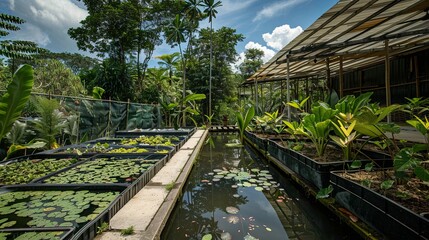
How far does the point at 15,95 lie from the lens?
8.27 feet

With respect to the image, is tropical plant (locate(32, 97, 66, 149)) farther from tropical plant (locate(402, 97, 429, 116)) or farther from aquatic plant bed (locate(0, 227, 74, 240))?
Answer: tropical plant (locate(402, 97, 429, 116))

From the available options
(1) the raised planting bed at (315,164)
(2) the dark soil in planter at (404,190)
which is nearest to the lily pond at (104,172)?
(1) the raised planting bed at (315,164)

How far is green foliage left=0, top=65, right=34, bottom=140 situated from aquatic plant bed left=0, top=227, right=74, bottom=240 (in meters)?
1.62

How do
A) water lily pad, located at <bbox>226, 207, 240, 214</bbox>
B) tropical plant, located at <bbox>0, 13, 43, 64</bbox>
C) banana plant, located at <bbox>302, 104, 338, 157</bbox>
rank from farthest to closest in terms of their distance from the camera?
tropical plant, located at <bbox>0, 13, 43, 64</bbox> < banana plant, located at <bbox>302, 104, 338, 157</bbox> < water lily pad, located at <bbox>226, 207, 240, 214</bbox>

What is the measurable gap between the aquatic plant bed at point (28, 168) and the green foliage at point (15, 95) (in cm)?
72

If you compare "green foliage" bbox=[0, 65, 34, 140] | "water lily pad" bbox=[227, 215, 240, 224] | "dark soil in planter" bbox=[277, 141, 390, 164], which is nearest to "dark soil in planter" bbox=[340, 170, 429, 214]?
"dark soil in planter" bbox=[277, 141, 390, 164]

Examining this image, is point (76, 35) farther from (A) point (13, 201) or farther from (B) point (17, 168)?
(A) point (13, 201)

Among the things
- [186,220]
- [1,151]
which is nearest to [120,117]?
[1,151]

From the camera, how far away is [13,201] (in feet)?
7.40

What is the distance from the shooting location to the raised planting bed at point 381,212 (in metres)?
1.35

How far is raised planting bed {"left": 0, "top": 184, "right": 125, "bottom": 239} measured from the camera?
1821mm

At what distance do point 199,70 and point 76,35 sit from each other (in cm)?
930

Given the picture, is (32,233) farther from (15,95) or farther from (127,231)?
(15,95)

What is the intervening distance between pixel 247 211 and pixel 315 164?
3.32 ft
